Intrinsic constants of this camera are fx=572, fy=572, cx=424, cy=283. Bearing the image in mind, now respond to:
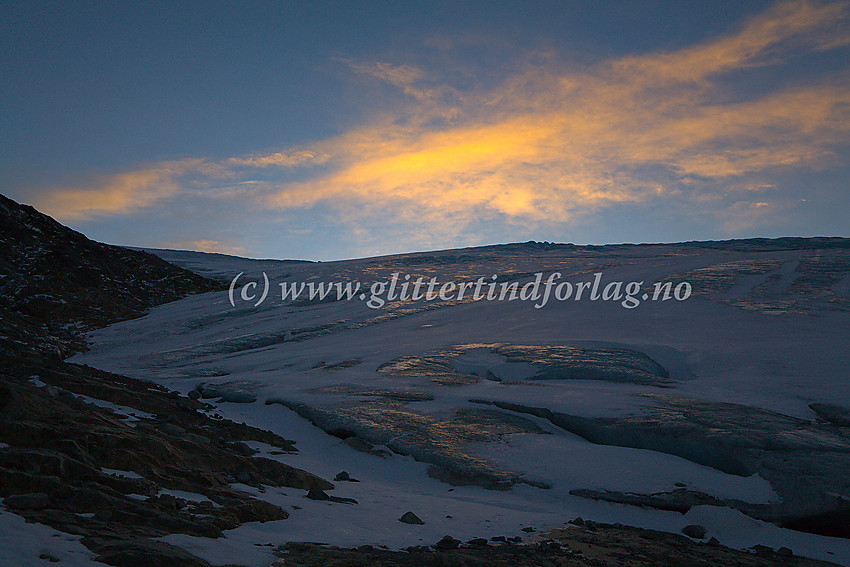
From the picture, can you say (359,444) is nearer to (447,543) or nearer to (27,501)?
(447,543)

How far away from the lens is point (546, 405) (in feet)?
35.2

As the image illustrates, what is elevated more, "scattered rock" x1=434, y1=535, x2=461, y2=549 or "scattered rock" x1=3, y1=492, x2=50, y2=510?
"scattered rock" x1=3, y1=492, x2=50, y2=510

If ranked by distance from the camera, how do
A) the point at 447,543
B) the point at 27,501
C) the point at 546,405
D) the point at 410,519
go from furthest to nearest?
the point at 546,405 < the point at 410,519 < the point at 447,543 < the point at 27,501

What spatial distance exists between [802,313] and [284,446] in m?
16.8

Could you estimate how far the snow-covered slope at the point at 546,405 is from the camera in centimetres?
705

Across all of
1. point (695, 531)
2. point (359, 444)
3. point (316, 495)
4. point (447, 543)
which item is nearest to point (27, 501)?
point (316, 495)

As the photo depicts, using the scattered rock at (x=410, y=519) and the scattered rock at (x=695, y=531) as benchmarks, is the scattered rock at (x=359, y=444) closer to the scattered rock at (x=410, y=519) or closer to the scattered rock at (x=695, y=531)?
the scattered rock at (x=410, y=519)

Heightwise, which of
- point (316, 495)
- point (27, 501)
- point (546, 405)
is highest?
point (546, 405)

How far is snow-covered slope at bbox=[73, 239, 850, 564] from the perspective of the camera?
278 inches

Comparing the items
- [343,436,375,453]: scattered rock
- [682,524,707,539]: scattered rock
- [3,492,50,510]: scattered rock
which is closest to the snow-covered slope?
[343,436,375,453]: scattered rock

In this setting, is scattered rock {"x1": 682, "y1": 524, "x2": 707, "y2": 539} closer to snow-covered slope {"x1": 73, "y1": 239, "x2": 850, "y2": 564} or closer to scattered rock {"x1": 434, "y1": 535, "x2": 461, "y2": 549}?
snow-covered slope {"x1": 73, "y1": 239, "x2": 850, "y2": 564}

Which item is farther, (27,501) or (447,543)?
(447,543)

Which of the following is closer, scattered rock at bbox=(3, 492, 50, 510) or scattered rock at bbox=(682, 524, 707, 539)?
scattered rock at bbox=(3, 492, 50, 510)

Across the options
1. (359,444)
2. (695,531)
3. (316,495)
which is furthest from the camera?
(359,444)
